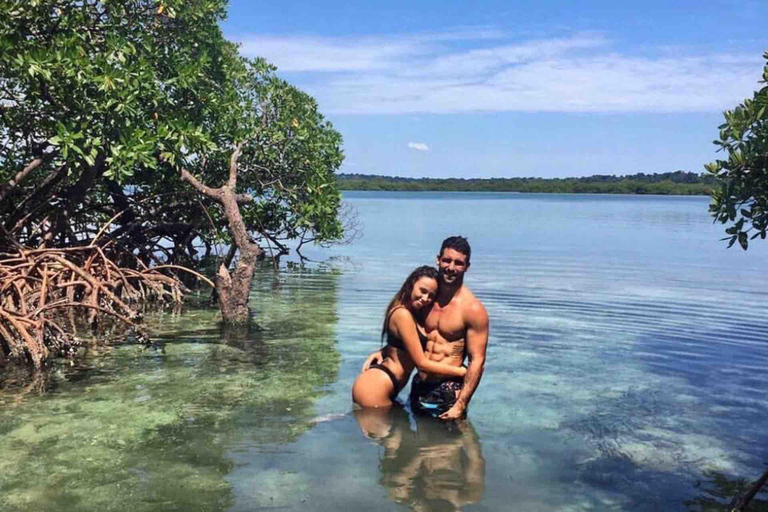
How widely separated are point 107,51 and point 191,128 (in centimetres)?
142

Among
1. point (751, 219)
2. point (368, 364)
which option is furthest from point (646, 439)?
point (368, 364)

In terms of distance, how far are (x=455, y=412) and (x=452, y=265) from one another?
119cm

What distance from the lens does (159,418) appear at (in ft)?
19.6

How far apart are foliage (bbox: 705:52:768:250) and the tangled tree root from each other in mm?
5625

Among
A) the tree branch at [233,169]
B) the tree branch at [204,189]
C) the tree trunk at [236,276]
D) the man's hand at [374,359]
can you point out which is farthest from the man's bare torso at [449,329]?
the tree branch at [233,169]

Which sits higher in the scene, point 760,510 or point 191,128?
point 191,128

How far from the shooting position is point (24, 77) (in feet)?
25.8

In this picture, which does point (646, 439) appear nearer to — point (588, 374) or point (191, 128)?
point (588, 374)

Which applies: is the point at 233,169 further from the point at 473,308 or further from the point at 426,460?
the point at 426,460

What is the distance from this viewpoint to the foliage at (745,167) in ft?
15.9

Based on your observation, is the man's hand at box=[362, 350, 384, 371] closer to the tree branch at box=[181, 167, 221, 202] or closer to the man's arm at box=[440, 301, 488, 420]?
the man's arm at box=[440, 301, 488, 420]

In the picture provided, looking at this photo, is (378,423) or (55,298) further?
(55,298)

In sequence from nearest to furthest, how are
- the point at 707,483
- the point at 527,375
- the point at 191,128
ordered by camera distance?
the point at 707,483, the point at 527,375, the point at 191,128

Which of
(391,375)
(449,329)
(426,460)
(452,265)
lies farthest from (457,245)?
(426,460)
